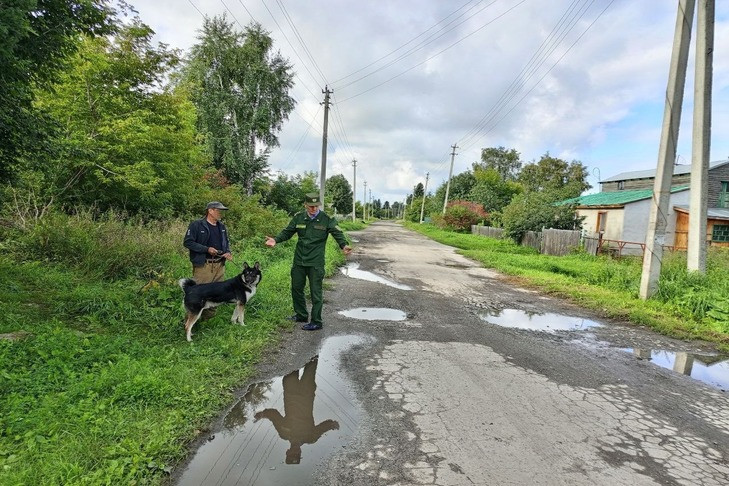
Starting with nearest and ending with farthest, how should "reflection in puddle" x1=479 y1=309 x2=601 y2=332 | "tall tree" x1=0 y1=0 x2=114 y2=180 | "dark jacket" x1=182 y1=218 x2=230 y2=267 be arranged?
"tall tree" x1=0 y1=0 x2=114 y2=180 < "dark jacket" x1=182 y1=218 x2=230 y2=267 < "reflection in puddle" x1=479 y1=309 x2=601 y2=332

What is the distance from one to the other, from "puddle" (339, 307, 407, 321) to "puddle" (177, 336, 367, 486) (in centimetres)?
248

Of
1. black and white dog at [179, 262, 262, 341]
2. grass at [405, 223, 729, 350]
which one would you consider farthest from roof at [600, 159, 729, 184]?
black and white dog at [179, 262, 262, 341]

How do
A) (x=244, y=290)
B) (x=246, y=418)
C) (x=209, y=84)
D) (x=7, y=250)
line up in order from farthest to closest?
(x=209, y=84) < (x=7, y=250) < (x=244, y=290) < (x=246, y=418)

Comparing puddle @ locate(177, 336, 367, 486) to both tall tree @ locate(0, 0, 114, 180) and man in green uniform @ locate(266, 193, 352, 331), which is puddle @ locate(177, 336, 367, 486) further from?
tall tree @ locate(0, 0, 114, 180)

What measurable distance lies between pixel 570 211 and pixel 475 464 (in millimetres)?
20733

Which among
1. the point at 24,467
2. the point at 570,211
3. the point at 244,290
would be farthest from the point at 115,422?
the point at 570,211

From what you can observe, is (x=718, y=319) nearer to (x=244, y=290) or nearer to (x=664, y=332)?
(x=664, y=332)

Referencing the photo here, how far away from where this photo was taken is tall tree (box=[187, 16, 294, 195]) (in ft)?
84.3

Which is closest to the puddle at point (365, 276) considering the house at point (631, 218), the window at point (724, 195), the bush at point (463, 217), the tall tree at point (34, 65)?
the tall tree at point (34, 65)

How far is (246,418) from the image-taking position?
3453 millimetres

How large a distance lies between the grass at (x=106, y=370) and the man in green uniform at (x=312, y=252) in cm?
48

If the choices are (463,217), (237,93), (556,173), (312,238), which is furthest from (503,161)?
(312,238)

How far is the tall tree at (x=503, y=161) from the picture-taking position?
70500 millimetres

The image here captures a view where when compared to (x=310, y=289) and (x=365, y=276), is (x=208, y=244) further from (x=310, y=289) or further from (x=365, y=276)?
(x=365, y=276)
